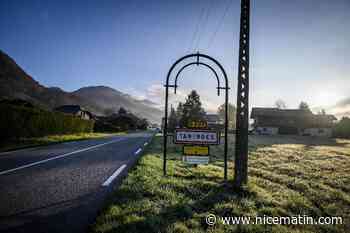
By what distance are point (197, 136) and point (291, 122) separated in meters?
63.1

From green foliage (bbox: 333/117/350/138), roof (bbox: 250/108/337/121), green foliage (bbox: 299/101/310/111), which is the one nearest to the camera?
green foliage (bbox: 333/117/350/138)

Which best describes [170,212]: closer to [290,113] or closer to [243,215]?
[243,215]

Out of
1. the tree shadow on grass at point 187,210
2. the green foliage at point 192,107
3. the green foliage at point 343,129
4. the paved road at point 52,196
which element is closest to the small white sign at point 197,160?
the tree shadow on grass at point 187,210

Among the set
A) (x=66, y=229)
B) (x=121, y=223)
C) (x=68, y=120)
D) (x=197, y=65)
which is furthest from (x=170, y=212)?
(x=68, y=120)

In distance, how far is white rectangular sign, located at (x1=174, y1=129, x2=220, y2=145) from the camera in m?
5.65

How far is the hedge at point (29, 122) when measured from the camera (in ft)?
47.1

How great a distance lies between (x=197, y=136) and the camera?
5.70 m

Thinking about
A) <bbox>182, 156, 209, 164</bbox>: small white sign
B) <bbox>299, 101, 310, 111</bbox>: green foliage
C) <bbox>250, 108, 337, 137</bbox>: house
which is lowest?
<bbox>182, 156, 209, 164</bbox>: small white sign

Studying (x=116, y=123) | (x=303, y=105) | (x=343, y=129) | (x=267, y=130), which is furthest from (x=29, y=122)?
(x=303, y=105)

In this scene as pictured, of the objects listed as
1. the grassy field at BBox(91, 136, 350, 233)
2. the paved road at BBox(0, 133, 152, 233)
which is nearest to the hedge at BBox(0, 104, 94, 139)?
the paved road at BBox(0, 133, 152, 233)

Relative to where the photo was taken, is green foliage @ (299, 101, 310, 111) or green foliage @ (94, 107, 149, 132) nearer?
green foliage @ (94, 107, 149, 132)

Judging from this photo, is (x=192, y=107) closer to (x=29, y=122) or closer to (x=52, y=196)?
(x=29, y=122)

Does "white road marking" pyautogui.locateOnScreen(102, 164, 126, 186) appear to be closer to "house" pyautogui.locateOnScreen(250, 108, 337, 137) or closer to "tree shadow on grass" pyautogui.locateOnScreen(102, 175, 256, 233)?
"tree shadow on grass" pyautogui.locateOnScreen(102, 175, 256, 233)

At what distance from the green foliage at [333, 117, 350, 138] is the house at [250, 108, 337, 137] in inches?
150
